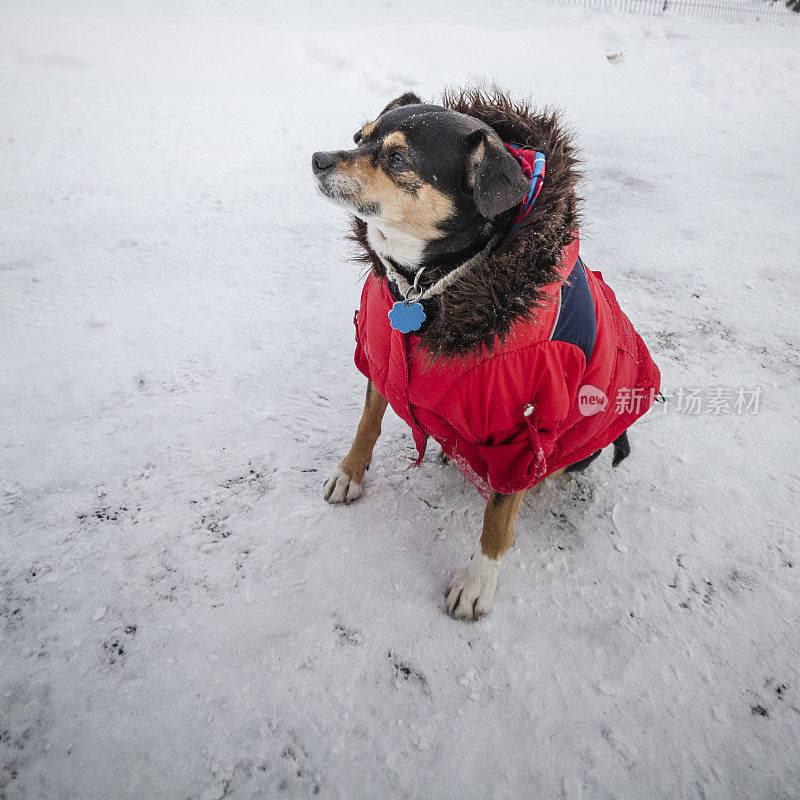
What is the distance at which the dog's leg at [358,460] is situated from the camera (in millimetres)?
2150

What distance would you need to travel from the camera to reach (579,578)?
196 centimetres

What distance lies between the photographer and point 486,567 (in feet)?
6.02

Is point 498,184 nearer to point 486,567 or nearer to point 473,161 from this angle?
point 473,161

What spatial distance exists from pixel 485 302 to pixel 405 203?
1.59 ft

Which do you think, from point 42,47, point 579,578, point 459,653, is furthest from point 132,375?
point 42,47

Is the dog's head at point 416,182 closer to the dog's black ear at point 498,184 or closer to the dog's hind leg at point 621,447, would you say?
the dog's black ear at point 498,184

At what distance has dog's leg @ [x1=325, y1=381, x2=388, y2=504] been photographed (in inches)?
84.7

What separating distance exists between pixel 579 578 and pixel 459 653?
57 cm

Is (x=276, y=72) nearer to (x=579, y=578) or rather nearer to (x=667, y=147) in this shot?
(x=667, y=147)

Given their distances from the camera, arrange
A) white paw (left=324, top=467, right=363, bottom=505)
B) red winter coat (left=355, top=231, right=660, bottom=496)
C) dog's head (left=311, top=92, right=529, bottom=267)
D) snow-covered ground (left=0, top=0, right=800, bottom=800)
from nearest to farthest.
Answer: snow-covered ground (left=0, top=0, right=800, bottom=800)
red winter coat (left=355, top=231, right=660, bottom=496)
dog's head (left=311, top=92, right=529, bottom=267)
white paw (left=324, top=467, right=363, bottom=505)

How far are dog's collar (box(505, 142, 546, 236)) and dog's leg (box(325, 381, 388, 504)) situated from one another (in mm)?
890

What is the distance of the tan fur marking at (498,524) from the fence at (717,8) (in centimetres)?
1237

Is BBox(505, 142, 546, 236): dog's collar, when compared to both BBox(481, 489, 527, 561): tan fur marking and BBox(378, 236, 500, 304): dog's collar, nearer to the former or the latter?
BBox(378, 236, 500, 304): dog's collar

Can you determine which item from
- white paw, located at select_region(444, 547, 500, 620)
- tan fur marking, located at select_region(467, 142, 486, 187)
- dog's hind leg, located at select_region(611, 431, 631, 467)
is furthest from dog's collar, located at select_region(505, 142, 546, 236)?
white paw, located at select_region(444, 547, 500, 620)
